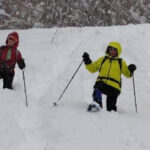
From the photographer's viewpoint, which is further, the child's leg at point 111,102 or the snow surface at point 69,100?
the child's leg at point 111,102

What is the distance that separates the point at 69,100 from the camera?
826cm

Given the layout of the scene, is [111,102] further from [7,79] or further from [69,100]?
[7,79]

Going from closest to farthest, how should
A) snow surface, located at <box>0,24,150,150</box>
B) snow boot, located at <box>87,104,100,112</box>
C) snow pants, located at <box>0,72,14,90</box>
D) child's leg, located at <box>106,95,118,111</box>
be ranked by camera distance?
1. snow surface, located at <box>0,24,150,150</box>
2. snow boot, located at <box>87,104,100,112</box>
3. child's leg, located at <box>106,95,118,111</box>
4. snow pants, located at <box>0,72,14,90</box>

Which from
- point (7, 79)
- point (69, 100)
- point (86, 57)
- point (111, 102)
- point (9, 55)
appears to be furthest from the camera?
point (7, 79)

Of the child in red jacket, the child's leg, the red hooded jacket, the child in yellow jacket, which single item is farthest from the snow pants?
the child's leg

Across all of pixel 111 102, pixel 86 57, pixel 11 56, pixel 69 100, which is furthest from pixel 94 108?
pixel 11 56

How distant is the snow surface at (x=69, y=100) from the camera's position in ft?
19.1

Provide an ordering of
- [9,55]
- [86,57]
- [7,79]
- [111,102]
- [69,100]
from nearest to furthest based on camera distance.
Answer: [86,57] < [111,102] < [69,100] < [9,55] < [7,79]

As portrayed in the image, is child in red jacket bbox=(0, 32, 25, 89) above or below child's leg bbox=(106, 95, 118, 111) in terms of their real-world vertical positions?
above

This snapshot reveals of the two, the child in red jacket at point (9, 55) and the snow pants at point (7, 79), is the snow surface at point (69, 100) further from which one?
the child in red jacket at point (9, 55)

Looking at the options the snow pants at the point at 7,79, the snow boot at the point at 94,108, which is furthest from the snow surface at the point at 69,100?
the snow pants at the point at 7,79

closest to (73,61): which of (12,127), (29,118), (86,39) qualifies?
(86,39)

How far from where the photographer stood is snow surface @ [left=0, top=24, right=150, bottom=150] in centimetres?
584

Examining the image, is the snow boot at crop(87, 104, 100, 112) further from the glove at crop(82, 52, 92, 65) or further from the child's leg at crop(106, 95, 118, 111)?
the glove at crop(82, 52, 92, 65)
